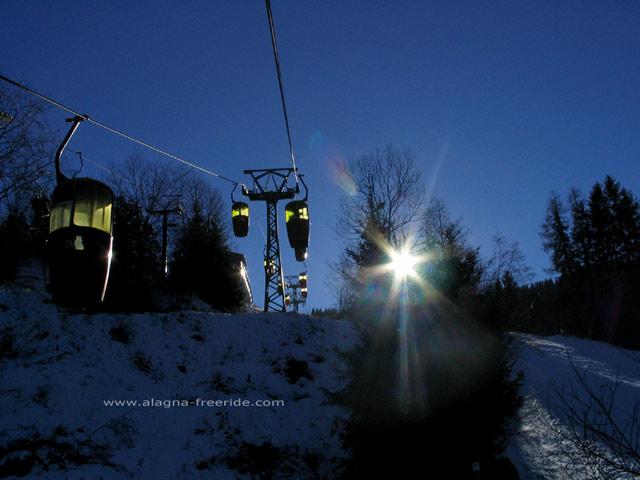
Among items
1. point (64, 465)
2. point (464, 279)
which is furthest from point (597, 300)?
point (64, 465)

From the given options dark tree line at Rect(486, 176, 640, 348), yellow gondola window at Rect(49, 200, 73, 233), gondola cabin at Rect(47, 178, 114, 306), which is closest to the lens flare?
gondola cabin at Rect(47, 178, 114, 306)

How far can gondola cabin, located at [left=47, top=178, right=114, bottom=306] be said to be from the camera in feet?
16.1

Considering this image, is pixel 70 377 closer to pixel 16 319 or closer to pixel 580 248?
pixel 16 319

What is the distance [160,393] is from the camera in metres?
11.9

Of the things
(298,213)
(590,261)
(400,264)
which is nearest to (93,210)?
(298,213)

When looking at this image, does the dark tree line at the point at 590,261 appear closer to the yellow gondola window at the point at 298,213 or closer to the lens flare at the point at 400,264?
the lens flare at the point at 400,264

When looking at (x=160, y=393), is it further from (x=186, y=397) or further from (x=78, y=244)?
(x=78, y=244)

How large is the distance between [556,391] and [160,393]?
10.1 meters

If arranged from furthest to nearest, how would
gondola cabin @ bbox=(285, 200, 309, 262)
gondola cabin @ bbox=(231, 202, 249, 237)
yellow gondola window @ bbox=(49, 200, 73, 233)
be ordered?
gondola cabin @ bbox=(231, 202, 249, 237), gondola cabin @ bbox=(285, 200, 309, 262), yellow gondola window @ bbox=(49, 200, 73, 233)

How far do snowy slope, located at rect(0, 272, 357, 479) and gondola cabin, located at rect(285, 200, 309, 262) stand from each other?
99.7 inches


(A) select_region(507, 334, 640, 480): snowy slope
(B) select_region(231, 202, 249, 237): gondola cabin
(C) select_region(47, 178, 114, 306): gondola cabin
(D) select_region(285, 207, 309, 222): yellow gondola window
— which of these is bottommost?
(A) select_region(507, 334, 640, 480): snowy slope

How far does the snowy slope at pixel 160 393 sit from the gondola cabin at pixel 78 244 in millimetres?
4706

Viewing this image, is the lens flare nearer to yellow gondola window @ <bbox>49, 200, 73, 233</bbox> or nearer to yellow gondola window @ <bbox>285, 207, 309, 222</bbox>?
yellow gondola window @ <bbox>285, 207, 309, 222</bbox>

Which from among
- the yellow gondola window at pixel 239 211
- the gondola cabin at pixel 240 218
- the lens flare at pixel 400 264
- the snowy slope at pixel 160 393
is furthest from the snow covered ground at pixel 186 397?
the yellow gondola window at pixel 239 211
